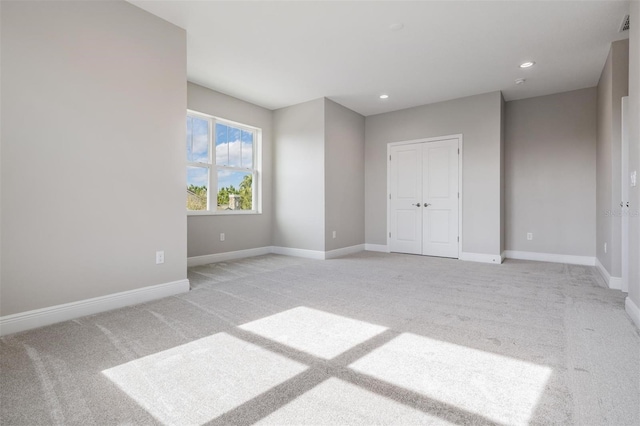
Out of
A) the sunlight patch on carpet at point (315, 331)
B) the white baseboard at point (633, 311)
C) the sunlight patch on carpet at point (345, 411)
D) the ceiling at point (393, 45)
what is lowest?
the sunlight patch on carpet at point (345, 411)

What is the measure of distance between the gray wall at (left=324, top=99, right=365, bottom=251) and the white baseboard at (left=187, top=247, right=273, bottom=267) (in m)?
1.25

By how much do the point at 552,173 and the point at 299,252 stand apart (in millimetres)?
4308

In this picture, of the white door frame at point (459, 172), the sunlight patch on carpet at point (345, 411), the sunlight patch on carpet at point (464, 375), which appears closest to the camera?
the sunlight patch on carpet at point (345, 411)

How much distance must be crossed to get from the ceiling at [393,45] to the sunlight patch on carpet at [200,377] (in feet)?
9.38

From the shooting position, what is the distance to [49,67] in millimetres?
2391

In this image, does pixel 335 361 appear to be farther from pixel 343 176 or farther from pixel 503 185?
pixel 503 185

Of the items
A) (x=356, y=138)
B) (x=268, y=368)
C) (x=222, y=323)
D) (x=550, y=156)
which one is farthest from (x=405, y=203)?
(x=268, y=368)

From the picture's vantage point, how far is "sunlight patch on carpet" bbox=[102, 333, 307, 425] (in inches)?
54.8

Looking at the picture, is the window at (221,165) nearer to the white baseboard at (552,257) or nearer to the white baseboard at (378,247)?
the white baseboard at (378,247)

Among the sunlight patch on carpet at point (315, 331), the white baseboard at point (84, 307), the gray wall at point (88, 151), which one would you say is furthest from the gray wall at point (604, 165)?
the white baseboard at point (84, 307)

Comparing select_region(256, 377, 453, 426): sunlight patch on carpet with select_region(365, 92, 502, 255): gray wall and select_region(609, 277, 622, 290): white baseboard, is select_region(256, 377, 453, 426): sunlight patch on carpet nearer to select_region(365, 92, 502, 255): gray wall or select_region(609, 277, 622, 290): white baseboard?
select_region(609, 277, 622, 290): white baseboard

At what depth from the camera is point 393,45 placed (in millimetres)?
3553

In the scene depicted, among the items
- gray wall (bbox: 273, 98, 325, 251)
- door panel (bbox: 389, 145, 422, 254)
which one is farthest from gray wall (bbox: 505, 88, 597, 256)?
gray wall (bbox: 273, 98, 325, 251)

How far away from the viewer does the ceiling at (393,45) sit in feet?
9.56
